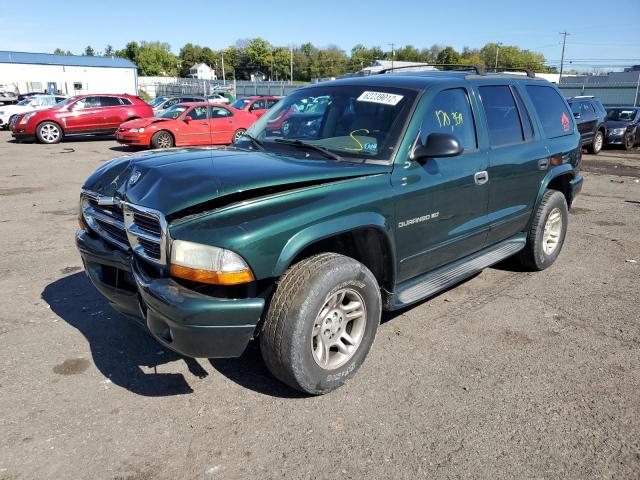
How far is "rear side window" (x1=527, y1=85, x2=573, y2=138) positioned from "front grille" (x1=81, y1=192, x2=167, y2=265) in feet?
12.3

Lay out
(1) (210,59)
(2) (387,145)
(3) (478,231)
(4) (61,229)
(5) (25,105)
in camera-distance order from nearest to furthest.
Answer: (2) (387,145) < (3) (478,231) < (4) (61,229) < (5) (25,105) < (1) (210,59)

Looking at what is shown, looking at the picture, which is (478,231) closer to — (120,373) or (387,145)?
(387,145)

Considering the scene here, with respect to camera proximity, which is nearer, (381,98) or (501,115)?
(381,98)

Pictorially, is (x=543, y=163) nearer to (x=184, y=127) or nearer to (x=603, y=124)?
(x=184, y=127)

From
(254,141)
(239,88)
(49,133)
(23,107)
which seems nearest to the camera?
(254,141)

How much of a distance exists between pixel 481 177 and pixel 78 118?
17257 mm

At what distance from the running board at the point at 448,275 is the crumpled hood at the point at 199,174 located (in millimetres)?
888

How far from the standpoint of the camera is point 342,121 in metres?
3.87

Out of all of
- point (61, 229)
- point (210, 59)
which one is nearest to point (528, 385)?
point (61, 229)

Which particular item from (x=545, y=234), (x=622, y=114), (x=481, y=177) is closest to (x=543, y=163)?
(x=545, y=234)

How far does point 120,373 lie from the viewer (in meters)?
3.43

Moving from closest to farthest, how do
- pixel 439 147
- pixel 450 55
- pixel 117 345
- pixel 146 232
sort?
pixel 146 232
pixel 439 147
pixel 117 345
pixel 450 55

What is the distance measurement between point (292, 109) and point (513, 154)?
191cm

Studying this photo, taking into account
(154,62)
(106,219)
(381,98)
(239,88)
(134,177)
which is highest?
(154,62)
